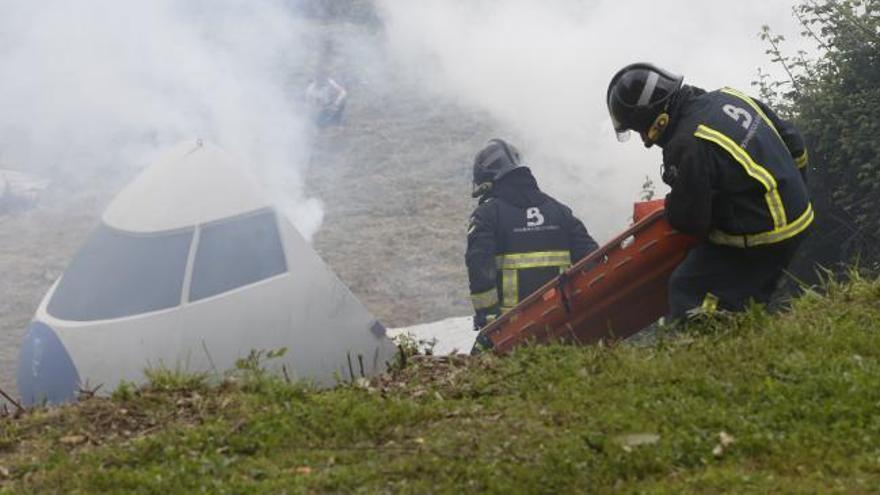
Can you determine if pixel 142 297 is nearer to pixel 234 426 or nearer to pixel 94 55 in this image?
pixel 234 426

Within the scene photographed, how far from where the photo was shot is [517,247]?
340 inches

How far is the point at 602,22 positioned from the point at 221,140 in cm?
557

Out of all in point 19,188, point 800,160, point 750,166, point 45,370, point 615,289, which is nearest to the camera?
point 750,166

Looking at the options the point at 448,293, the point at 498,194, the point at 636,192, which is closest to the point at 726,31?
the point at 636,192

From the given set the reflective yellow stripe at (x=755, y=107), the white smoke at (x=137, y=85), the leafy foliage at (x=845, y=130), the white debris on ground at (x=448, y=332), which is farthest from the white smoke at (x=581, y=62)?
the reflective yellow stripe at (x=755, y=107)

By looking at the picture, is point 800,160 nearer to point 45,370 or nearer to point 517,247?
point 517,247

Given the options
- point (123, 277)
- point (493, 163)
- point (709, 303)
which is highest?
point (493, 163)

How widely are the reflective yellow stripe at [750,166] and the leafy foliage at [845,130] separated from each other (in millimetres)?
3305

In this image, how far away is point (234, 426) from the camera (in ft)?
15.2

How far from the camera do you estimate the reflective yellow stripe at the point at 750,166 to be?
5.98 meters

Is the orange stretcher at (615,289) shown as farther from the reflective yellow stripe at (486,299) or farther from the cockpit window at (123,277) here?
the cockpit window at (123,277)

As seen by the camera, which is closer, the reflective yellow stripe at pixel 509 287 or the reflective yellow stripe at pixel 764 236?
the reflective yellow stripe at pixel 764 236

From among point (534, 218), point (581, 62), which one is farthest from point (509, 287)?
point (581, 62)

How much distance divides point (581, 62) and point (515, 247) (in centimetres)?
955
